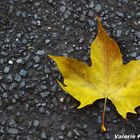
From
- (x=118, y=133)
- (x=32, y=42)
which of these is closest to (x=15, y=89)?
(x=32, y=42)

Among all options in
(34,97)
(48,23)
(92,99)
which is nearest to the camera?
(92,99)

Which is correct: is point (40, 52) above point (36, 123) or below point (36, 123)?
above

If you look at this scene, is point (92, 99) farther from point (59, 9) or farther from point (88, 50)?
point (59, 9)

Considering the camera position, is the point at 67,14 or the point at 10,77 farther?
the point at 67,14

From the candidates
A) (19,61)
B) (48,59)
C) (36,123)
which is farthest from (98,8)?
(36,123)

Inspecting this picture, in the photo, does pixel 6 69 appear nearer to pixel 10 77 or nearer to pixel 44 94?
pixel 10 77

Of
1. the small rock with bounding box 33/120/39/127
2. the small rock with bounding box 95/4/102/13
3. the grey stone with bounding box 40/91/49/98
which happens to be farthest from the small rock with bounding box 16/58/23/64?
the small rock with bounding box 95/4/102/13
